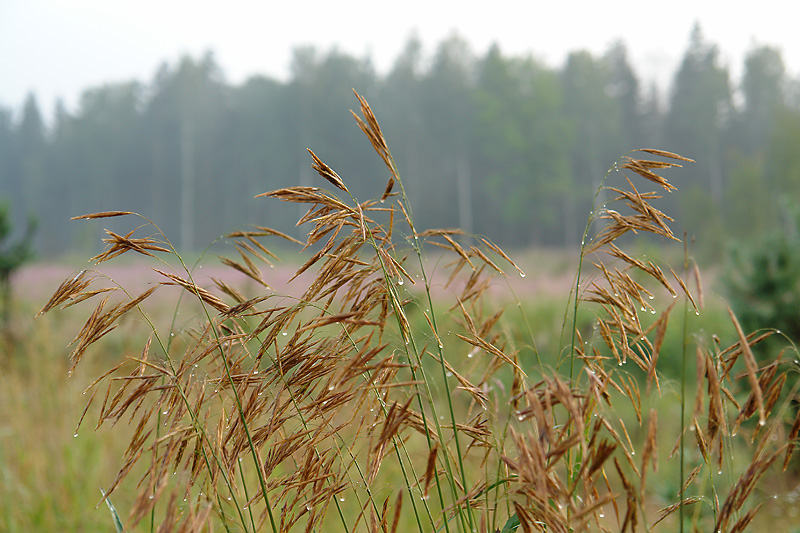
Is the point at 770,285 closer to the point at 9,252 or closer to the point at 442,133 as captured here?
the point at 9,252

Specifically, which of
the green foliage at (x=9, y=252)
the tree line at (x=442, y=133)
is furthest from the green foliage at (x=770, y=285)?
the tree line at (x=442, y=133)

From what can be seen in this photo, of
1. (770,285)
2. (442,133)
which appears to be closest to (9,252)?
(770,285)

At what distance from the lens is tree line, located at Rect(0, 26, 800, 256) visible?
26844 mm

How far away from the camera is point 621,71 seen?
30.2 metres

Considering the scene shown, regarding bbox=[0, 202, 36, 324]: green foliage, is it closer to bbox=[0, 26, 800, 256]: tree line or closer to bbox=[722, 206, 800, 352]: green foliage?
bbox=[722, 206, 800, 352]: green foliage

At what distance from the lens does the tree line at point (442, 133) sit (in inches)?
1057

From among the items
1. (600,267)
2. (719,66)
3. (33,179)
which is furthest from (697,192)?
(33,179)

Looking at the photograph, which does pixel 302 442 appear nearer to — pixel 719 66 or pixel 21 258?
pixel 21 258

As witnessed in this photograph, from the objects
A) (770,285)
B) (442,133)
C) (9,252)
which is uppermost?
(442,133)

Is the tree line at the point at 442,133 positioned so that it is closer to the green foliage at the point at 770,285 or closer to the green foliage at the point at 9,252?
the green foliage at the point at 9,252

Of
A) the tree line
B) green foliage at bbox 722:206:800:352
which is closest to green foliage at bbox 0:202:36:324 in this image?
green foliage at bbox 722:206:800:352

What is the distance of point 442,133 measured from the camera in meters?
29.2

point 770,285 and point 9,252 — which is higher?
point 770,285

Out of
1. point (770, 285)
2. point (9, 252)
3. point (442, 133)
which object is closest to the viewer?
point (770, 285)
